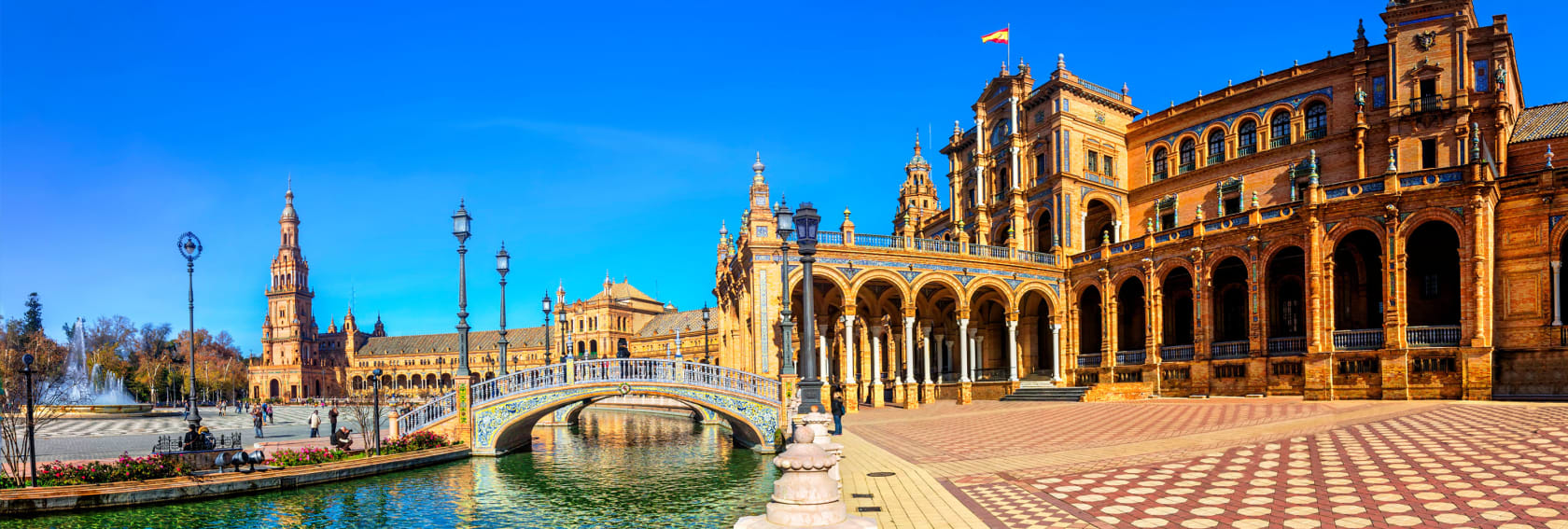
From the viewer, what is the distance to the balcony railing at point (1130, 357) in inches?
1438

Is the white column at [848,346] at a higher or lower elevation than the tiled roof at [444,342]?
higher

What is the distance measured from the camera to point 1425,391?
88.0 feet

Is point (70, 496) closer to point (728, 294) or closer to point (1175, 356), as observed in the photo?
point (728, 294)

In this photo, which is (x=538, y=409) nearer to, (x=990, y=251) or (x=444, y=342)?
(x=990, y=251)

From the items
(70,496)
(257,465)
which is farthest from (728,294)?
(70,496)

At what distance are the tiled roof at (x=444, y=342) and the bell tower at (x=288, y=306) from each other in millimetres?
9879

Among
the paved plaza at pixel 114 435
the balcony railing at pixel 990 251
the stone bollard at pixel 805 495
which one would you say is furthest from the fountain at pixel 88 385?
the stone bollard at pixel 805 495

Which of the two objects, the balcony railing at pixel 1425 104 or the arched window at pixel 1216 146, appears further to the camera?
the arched window at pixel 1216 146

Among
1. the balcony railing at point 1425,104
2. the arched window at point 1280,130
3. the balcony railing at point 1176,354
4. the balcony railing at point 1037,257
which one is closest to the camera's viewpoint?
the balcony railing at point 1425,104

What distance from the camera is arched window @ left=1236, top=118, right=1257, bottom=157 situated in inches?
1528

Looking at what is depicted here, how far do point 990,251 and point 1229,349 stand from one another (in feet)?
31.9

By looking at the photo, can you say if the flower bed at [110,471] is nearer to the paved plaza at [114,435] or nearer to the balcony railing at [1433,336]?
A: the paved plaza at [114,435]

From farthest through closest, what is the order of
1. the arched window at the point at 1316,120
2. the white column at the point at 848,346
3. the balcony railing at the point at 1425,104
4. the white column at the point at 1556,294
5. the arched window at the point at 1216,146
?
the arched window at the point at 1216,146 → the arched window at the point at 1316,120 → the white column at the point at 848,346 → the balcony railing at the point at 1425,104 → the white column at the point at 1556,294

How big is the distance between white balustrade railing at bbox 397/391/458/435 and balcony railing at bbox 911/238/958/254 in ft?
61.5
